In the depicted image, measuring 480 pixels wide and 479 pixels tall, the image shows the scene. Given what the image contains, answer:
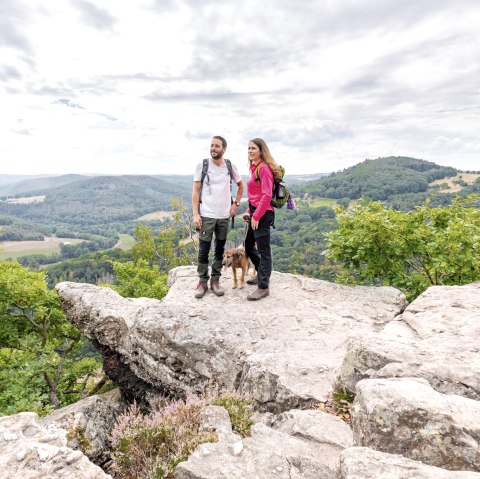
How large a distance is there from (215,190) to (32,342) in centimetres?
986

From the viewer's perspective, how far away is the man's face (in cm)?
816

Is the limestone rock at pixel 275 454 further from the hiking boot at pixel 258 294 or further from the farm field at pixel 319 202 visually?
the farm field at pixel 319 202

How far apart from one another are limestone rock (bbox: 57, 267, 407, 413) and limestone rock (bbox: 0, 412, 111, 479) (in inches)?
112

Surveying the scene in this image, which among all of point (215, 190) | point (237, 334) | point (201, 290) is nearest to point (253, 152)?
point (215, 190)

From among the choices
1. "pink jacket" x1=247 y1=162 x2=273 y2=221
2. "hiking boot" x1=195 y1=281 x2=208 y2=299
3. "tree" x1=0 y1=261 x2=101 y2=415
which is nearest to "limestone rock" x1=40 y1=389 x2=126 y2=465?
"tree" x1=0 y1=261 x2=101 y2=415

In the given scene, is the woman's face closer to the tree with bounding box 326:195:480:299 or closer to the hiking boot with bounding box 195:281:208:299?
the hiking boot with bounding box 195:281:208:299

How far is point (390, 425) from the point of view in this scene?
3545mm

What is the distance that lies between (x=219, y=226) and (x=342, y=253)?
14.1 feet

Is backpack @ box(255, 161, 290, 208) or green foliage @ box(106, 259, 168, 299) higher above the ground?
backpack @ box(255, 161, 290, 208)

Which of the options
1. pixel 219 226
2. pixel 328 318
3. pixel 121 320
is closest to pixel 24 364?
pixel 121 320

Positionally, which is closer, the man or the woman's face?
the woman's face

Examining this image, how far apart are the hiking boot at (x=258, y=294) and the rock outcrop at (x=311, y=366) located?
0.17 meters

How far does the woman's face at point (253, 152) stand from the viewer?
26.6ft

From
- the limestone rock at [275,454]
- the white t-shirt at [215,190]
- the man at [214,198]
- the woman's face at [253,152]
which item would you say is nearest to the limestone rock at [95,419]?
the limestone rock at [275,454]
